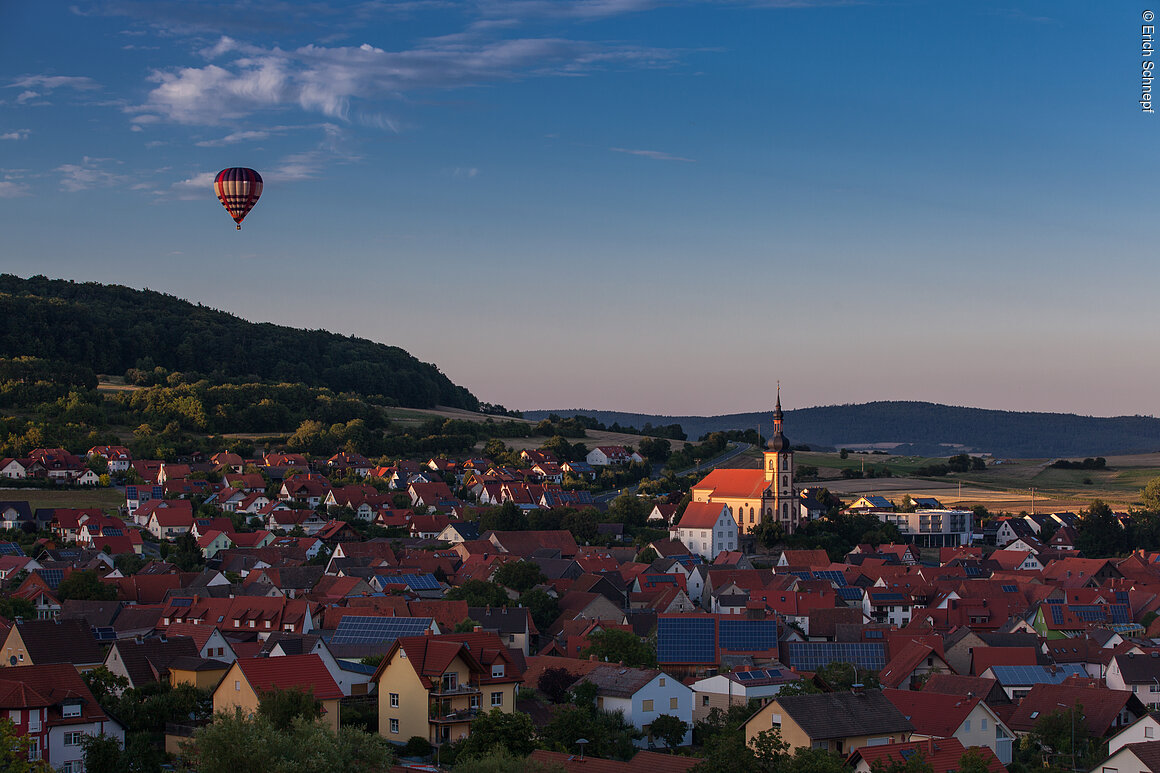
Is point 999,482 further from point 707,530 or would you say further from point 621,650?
point 621,650

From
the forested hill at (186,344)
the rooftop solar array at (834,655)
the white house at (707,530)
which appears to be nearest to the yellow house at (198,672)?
the rooftop solar array at (834,655)

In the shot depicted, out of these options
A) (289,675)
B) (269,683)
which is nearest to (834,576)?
(289,675)

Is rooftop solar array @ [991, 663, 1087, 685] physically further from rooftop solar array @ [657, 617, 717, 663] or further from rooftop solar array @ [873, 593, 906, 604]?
rooftop solar array @ [873, 593, 906, 604]

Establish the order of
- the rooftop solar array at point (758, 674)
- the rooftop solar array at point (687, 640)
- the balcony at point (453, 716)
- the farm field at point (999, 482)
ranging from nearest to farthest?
1. the balcony at point (453, 716)
2. the rooftop solar array at point (758, 674)
3. the rooftop solar array at point (687, 640)
4. the farm field at point (999, 482)

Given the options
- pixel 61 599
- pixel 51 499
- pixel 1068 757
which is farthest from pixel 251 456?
pixel 1068 757

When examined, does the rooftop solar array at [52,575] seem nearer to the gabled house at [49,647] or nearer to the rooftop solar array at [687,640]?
the gabled house at [49,647]

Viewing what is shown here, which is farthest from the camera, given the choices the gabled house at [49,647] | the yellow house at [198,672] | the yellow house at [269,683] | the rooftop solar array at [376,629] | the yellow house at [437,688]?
the rooftop solar array at [376,629]

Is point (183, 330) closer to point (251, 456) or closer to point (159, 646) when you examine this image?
point (251, 456)
